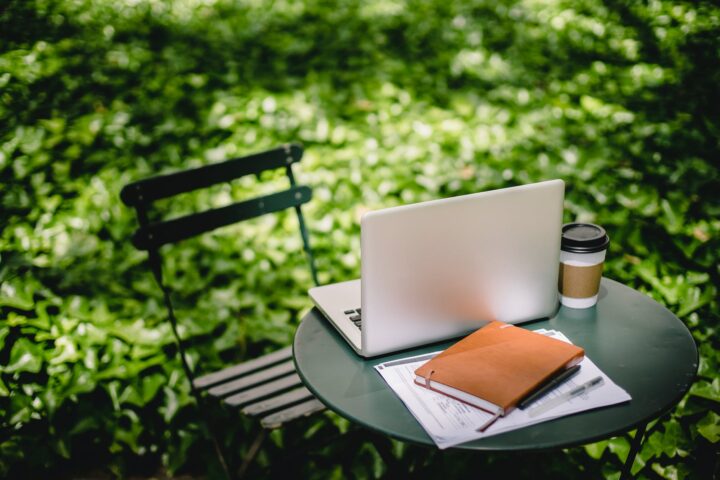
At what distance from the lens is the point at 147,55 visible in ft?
14.6

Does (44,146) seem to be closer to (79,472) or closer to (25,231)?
(25,231)

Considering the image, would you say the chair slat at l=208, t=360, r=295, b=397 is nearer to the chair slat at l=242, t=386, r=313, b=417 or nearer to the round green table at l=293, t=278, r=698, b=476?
the chair slat at l=242, t=386, r=313, b=417

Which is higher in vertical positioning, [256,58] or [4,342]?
[256,58]

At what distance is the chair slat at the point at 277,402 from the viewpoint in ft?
6.00

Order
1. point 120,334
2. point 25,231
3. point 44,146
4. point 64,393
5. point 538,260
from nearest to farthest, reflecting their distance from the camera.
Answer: point 538,260 → point 64,393 → point 120,334 → point 25,231 → point 44,146

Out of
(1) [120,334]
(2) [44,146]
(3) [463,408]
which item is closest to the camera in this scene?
(3) [463,408]

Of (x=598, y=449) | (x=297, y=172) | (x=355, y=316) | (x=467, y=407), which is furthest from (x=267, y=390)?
(x=297, y=172)

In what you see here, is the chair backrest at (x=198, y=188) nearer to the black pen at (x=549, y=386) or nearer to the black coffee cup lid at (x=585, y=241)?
the black coffee cup lid at (x=585, y=241)

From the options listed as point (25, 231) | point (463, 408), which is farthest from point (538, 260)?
point (25, 231)

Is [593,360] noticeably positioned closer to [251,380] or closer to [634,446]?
[634,446]

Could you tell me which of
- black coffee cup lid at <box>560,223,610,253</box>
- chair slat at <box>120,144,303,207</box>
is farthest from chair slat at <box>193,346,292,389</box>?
black coffee cup lid at <box>560,223,610,253</box>

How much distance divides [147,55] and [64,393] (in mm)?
2963

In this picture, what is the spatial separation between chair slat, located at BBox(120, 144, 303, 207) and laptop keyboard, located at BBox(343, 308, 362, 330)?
770 mm

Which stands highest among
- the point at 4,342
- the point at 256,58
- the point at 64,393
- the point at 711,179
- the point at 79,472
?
the point at 256,58
